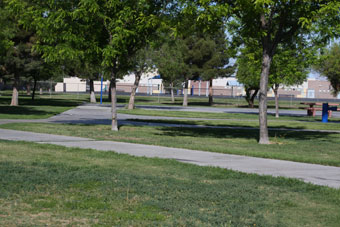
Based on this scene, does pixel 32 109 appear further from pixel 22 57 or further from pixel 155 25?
pixel 155 25

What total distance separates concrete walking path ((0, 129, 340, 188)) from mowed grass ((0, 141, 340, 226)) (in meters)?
0.83

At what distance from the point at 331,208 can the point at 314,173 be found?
10.1 feet

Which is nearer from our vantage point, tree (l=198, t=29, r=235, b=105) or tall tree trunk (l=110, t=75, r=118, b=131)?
tall tree trunk (l=110, t=75, r=118, b=131)

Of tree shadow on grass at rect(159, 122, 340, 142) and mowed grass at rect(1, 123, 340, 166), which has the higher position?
mowed grass at rect(1, 123, 340, 166)

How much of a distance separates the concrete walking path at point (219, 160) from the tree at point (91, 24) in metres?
4.02

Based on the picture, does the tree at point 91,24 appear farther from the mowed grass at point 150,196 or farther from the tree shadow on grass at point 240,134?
the mowed grass at point 150,196

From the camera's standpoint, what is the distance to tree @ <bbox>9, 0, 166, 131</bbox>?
1795 cm

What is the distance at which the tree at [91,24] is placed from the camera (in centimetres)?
1795

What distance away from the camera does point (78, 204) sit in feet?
22.4

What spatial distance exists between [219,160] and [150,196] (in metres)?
4.37

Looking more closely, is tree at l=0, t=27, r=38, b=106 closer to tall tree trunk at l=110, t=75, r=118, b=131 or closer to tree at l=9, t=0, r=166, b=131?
tree at l=9, t=0, r=166, b=131

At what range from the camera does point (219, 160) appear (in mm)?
11594

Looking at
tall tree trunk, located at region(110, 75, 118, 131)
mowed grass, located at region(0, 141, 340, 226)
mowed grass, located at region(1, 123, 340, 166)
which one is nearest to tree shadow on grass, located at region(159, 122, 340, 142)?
mowed grass, located at region(1, 123, 340, 166)

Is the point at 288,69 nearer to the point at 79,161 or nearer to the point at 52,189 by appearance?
the point at 79,161
